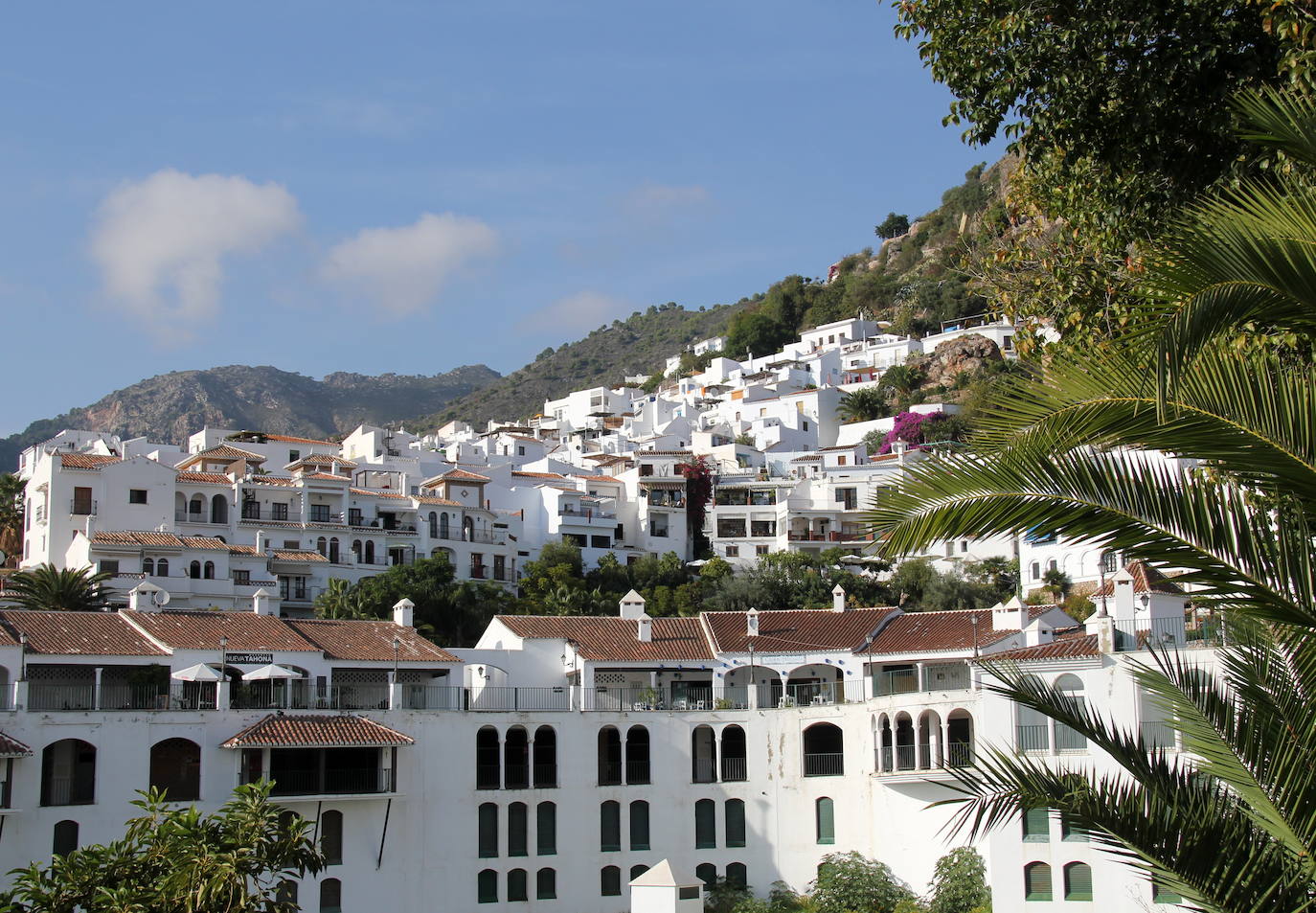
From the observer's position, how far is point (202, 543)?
61.7 m

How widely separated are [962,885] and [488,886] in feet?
44.7

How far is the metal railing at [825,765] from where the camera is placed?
142ft

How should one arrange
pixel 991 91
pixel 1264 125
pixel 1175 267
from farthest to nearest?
pixel 991 91, pixel 1175 267, pixel 1264 125

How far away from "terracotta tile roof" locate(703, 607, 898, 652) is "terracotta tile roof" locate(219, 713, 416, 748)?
12655 millimetres

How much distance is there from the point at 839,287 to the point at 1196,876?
→ 139 meters

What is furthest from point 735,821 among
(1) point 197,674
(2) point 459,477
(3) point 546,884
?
(2) point 459,477

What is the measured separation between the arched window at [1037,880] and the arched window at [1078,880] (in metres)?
0.47

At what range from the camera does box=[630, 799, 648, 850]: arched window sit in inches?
1694

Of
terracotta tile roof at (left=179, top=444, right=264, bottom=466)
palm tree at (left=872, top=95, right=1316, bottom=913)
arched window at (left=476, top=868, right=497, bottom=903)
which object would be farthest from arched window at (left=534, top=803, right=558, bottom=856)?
terracotta tile roof at (left=179, top=444, right=264, bottom=466)

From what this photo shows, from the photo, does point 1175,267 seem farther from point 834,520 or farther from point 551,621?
point 834,520

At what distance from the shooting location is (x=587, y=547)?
79.4m

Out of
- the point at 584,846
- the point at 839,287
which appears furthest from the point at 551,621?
the point at 839,287

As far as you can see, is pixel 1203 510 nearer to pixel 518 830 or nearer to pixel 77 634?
pixel 518 830

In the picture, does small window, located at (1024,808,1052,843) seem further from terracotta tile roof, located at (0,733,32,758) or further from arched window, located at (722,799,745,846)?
terracotta tile roof, located at (0,733,32,758)
